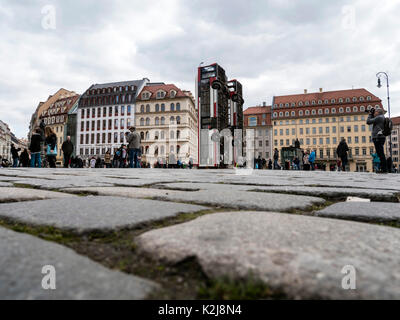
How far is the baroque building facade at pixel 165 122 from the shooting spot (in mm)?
52312

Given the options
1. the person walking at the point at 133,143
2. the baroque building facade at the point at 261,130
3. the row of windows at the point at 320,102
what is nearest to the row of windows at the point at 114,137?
the baroque building facade at the point at 261,130

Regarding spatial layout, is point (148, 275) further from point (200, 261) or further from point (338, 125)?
point (338, 125)

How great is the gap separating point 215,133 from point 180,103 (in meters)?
37.1

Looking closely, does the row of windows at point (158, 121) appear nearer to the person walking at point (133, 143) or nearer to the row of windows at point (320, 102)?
the row of windows at point (320, 102)

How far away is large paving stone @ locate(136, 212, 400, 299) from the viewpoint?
22.9 inches

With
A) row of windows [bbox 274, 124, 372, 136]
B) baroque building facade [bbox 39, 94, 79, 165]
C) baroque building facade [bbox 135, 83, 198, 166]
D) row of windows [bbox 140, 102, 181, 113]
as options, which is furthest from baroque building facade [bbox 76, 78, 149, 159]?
row of windows [bbox 274, 124, 372, 136]

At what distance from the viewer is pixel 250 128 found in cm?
7125

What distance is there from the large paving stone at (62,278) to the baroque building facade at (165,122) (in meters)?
50.0

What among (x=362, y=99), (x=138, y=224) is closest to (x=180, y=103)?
(x=362, y=99)

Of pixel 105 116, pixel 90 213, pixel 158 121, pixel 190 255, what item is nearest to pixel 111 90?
pixel 105 116

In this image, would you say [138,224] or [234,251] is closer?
[234,251]

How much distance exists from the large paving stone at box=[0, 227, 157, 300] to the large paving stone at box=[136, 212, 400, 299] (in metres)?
0.16

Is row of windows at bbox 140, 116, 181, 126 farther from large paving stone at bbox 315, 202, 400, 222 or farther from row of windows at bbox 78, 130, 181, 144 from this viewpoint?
large paving stone at bbox 315, 202, 400, 222
